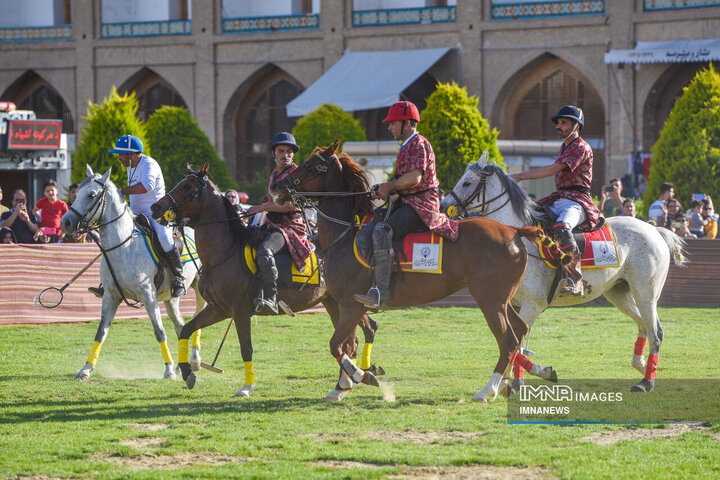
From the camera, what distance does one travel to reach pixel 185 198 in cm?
1012

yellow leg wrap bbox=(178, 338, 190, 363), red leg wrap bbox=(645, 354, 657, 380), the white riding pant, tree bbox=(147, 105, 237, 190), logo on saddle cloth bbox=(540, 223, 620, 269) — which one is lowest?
red leg wrap bbox=(645, 354, 657, 380)

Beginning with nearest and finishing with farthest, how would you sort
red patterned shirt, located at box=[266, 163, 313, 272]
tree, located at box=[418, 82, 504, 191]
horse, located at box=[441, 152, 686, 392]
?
1. horse, located at box=[441, 152, 686, 392]
2. red patterned shirt, located at box=[266, 163, 313, 272]
3. tree, located at box=[418, 82, 504, 191]

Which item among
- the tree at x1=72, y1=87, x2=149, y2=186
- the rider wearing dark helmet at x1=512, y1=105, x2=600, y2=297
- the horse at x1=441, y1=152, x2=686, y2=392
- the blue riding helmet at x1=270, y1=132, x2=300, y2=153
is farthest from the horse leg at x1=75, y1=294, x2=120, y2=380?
the tree at x1=72, y1=87, x2=149, y2=186

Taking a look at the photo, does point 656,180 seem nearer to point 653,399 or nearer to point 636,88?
point 636,88

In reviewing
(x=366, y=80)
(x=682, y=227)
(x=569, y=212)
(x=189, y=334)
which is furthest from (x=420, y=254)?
(x=366, y=80)

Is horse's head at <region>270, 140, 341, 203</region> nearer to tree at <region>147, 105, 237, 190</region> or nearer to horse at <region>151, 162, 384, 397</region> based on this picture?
horse at <region>151, 162, 384, 397</region>

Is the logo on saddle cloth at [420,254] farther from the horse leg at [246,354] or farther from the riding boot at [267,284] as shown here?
the horse leg at [246,354]

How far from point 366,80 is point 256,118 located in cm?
620

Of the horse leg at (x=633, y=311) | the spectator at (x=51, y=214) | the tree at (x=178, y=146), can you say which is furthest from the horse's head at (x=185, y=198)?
the tree at (x=178, y=146)

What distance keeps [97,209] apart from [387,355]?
4.14 metres

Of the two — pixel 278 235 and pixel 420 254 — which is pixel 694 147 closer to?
pixel 278 235

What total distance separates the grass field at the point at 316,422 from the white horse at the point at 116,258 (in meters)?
0.45

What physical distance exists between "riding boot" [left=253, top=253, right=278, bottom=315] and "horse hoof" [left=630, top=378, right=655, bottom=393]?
143 inches

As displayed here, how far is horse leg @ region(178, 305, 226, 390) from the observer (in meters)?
9.85
